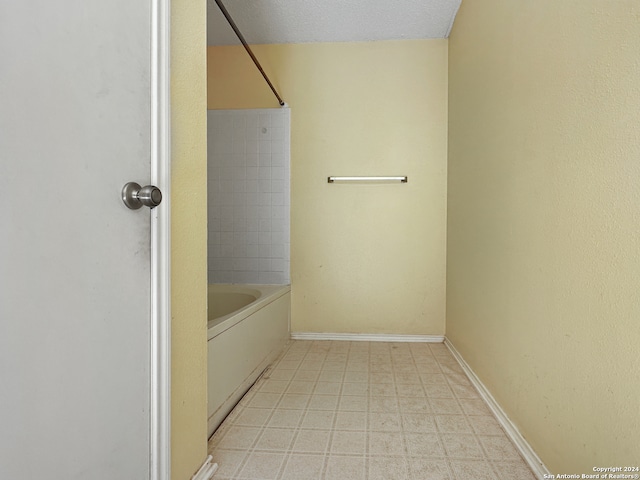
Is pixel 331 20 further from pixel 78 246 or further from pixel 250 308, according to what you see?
pixel 78 246

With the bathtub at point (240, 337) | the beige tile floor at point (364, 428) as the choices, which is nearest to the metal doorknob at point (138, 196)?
the bathtub at point (240, 337)

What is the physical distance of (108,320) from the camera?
28.8 inches

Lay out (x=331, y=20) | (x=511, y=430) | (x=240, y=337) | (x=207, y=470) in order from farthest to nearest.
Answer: (x=331, y=20), (x=240, y=337), (x=511, y=430), (x=207, y=470)

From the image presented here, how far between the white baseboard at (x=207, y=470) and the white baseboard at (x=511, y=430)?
969 millimetres

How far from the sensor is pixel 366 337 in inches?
109

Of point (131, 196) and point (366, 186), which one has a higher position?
point (366, 186)

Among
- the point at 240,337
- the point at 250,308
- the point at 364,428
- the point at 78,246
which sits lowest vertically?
the point at 364,428

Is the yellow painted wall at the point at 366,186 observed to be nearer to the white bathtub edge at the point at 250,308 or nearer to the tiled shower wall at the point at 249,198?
the tiled shower wall at the point at 249,198

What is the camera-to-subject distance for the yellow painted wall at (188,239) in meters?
1.00

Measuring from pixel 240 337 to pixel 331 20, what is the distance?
2.05m

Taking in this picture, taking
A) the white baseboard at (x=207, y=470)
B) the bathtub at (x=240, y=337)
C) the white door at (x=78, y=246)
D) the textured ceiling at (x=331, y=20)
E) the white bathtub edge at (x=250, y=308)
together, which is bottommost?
the white baseboard at (x=207, y=470)

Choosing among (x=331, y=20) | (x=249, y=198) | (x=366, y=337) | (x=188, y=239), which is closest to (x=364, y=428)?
(x=188, y=239)

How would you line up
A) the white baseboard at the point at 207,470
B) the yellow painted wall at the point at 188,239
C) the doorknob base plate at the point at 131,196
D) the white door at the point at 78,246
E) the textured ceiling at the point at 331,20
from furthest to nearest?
1. the textured ceiling at the point at 331,20
2. the white baseboard at the point at 207,470
3. the yellow painted wall at the point at 188,239
4. the doorknob base plate at the point at 131,196
5. the white door at the point at 78,246

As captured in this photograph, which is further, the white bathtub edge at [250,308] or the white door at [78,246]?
the white bathtub edge at [250,308]
